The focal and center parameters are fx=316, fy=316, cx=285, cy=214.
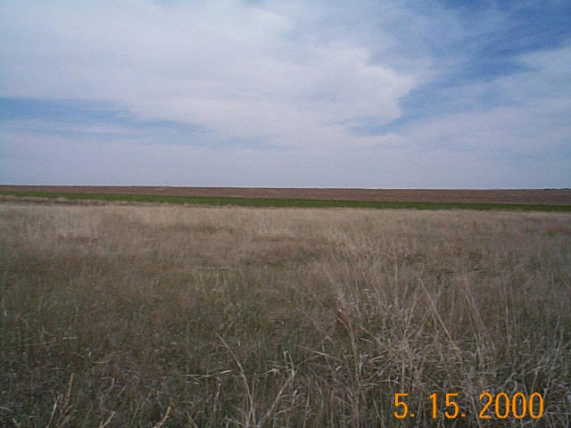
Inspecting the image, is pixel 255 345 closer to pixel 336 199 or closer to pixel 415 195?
pixel 336 199

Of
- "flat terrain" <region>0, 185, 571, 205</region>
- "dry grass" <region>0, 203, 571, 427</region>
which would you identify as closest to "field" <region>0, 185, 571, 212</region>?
"flat terrain" <region>0, 185, 571, 205</region>

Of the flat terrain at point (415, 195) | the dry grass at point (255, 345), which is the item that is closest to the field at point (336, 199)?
the flat terrain at point (415, 195)

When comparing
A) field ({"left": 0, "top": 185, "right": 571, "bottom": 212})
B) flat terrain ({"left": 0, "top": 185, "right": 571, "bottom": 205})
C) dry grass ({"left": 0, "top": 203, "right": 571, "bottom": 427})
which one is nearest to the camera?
dry grass ({"left": 0, "top": 203, "right": 571, "bottom": 427})

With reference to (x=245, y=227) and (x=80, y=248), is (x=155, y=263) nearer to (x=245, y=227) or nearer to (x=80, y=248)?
(x=80, y=248)

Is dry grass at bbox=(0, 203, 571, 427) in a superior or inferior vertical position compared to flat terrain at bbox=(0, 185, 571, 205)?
inferior

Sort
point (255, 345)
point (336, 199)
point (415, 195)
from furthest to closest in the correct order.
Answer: point (415, 195) < point (336, 199) < point (255, 345)

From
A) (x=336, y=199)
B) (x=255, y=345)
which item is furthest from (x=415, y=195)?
(x=255, y=345)

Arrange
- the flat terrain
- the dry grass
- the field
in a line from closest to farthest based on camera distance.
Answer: the dry grass, the field, the flat terrain

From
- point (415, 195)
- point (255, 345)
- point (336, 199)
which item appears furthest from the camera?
point (415, 195)

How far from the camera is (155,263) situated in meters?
5.62

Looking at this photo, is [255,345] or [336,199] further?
[336,199]

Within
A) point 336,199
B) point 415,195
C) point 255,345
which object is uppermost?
point 415,195

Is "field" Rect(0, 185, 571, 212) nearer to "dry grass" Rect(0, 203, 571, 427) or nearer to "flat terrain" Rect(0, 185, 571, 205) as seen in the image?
"flat terrain" Rect(0, 185, 571, 205)

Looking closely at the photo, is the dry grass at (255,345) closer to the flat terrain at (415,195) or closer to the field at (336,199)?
the field at (336,199)
